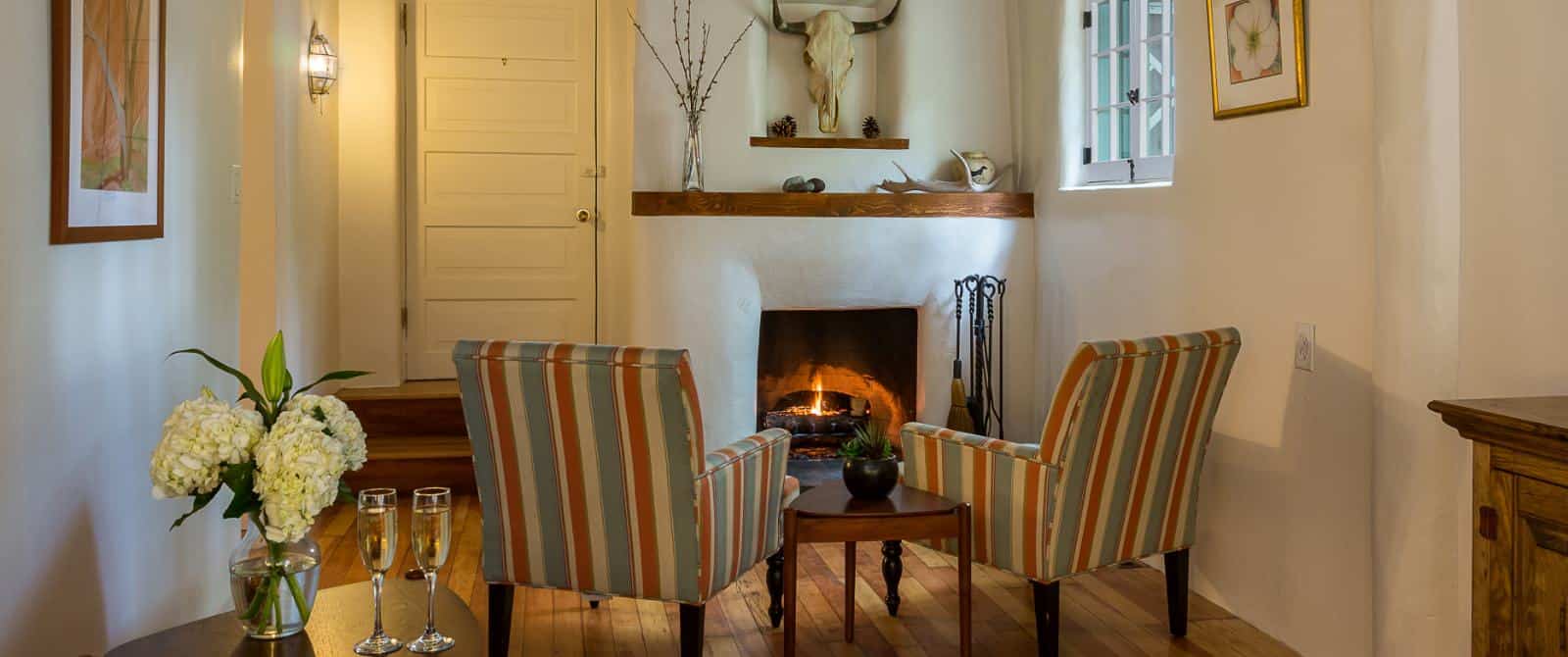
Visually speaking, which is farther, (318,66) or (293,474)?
(318,66)

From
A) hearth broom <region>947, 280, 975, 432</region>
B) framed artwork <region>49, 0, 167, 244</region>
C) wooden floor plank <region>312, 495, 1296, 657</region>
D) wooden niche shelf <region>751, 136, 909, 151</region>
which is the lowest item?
wooden floor plank <region>312, 495, 1296, 657</region>

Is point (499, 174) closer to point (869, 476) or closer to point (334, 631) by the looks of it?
point (869, 476)

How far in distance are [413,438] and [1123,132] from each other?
337 cm

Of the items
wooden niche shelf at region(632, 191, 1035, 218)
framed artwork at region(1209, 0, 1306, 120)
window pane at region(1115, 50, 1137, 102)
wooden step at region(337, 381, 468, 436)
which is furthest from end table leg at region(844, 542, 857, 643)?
wooden step at region(337, 381, 468, 436)

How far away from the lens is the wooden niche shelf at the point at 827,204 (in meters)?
5.34

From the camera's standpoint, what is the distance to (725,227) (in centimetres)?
541

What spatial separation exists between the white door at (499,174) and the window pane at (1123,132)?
9.15 ft

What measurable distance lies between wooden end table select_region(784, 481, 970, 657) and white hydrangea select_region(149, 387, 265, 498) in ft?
5.49

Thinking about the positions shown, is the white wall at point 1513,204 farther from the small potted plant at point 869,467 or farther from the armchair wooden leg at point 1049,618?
the small potted plant at point 869,467

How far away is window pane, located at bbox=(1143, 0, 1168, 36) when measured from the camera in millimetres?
4617

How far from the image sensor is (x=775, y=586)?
3.86 m

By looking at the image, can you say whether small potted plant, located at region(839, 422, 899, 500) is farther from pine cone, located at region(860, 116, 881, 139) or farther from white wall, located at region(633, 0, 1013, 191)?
pine cone, located at region(860, 116, 881, 139)

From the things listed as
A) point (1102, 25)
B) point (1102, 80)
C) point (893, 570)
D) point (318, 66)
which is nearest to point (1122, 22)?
point (1102, 25)

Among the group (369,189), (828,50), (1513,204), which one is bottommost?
(1513,204)
